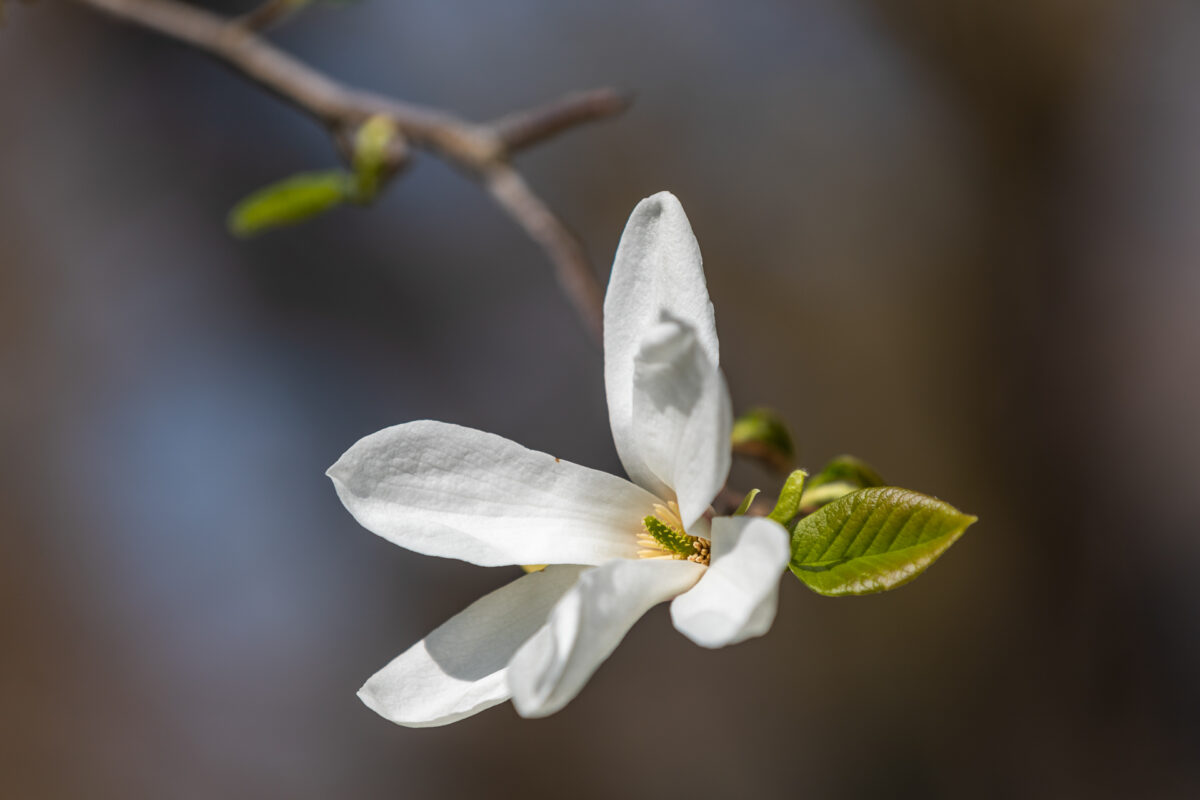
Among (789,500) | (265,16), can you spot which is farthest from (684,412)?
(265,16)

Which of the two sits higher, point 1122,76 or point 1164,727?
point 1122,76

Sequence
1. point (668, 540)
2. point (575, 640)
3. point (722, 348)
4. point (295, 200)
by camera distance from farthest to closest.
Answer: point (722, 348), point (295, 200), point (668, 540), point (575, 640)

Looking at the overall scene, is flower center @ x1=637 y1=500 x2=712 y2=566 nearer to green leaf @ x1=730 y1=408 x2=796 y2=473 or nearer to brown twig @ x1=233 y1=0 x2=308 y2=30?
green leaf @ x1=730 y1=408 x2=796 y2=473

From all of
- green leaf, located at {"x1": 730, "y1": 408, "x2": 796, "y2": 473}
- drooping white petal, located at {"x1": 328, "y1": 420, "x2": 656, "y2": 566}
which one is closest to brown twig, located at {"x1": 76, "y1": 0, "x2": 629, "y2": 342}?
green leaf, located at {"x1": 730, "y1": 408, "x2": 796, "y2": 473}

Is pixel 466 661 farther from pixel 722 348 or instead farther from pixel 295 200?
pixel 722 348

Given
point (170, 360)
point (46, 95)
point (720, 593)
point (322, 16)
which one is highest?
point (322, 16)

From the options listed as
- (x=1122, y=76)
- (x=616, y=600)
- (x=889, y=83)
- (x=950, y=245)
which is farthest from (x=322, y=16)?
(x=616, y=600)

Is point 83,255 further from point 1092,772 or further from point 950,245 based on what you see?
point 1092,772

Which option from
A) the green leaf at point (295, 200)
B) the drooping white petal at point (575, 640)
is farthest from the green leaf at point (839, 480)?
the green leaf at point (295, 200)
